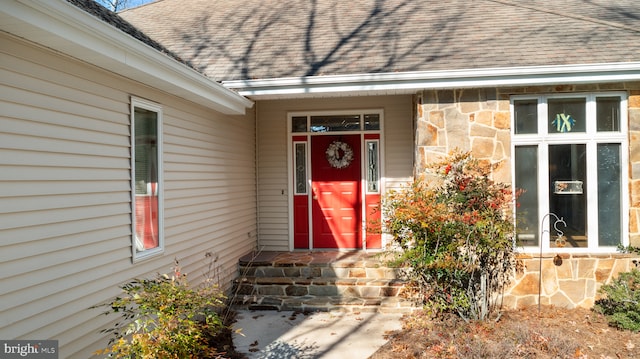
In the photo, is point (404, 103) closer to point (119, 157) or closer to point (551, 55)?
point (551, 55)

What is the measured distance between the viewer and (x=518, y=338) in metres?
4.32

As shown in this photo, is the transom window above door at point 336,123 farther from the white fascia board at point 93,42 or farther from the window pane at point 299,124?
the white fascia board at point 93,42

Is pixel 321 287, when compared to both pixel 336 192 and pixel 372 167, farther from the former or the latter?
pixel 372 167

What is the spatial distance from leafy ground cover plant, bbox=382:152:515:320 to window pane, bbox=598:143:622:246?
1250mm

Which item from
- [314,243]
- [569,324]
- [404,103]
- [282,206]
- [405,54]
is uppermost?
[405,54]

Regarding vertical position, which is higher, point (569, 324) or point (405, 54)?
point (405, 54)

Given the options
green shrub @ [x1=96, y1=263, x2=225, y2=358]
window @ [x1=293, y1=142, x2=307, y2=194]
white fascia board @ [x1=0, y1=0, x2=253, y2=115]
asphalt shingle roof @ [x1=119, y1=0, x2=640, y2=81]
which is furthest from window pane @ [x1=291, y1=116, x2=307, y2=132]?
green shrub @ [x1=96, y1=263, x2=225, y2=358]

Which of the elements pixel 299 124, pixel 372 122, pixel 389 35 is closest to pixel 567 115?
pixel 389 35

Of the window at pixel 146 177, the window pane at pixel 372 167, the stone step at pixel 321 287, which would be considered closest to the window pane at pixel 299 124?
the window pane at pixel 372 167

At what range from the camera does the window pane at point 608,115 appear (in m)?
5.39

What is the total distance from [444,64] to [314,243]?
3.72m

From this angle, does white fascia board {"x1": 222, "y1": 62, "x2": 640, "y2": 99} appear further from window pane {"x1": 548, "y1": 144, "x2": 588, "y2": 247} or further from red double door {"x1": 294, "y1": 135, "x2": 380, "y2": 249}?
red double door {"x1": 294, "y1": 135, "x2": 380, "y2": 249}

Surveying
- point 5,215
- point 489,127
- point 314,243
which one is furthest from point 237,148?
point 5,215

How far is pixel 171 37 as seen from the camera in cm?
758
